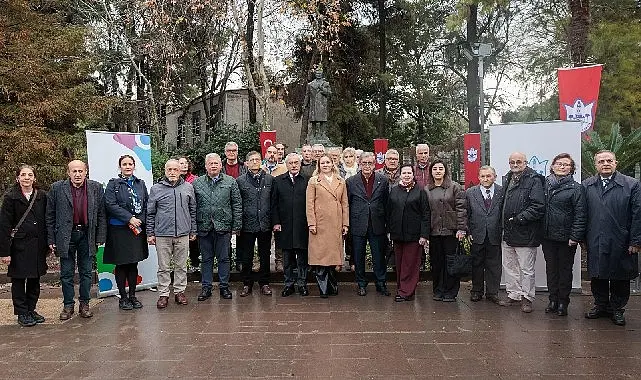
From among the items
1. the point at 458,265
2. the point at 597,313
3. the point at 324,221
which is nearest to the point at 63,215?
the point at 324,221

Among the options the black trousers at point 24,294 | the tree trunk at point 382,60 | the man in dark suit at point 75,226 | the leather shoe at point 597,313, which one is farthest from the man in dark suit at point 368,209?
the tree trunk at point 382,60

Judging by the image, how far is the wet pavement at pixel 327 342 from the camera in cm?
432

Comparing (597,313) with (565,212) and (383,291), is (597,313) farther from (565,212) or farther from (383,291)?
(383,291)

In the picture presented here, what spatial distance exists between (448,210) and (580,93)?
4.01m

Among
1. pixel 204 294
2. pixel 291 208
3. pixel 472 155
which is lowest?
pixel 204 294

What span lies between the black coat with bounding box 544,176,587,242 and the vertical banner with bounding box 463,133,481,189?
5243mm

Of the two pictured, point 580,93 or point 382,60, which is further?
point 382,60

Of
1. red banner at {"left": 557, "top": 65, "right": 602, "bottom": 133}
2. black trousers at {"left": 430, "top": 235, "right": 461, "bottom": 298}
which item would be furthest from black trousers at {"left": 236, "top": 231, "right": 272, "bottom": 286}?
red banner at {"left": 557, "top": 65, "right": 602, "bottom": 133}

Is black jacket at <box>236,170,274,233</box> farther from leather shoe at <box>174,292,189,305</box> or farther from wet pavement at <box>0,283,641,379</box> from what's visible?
leather shoe at <box>174,292,189,305</box>

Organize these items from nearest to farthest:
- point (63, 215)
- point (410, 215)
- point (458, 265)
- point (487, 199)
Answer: point (63, 215)
point (458, 265)
point (487, 199)
point (410, 215)

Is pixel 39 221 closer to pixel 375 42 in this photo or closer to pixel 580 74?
pixel 580 74

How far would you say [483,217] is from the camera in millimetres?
6438

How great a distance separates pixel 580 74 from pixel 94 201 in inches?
301

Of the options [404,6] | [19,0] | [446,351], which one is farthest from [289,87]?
[446,351]
